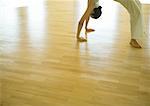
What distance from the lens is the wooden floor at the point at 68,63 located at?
2111 mm

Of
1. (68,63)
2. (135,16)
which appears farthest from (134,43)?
(68,63)

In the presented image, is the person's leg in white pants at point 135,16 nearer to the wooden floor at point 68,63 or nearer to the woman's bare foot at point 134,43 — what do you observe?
the woman's bare foot at point 134,43

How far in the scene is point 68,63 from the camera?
2.73 metres

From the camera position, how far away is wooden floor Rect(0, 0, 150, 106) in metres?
2.11

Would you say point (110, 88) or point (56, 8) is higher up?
point (56, 8)

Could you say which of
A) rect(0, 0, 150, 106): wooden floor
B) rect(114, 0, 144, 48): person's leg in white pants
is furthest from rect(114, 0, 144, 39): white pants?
rect(0, 0, 150, 106): wooden floor

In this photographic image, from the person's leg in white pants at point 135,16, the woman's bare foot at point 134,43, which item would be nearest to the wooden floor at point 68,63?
the woman's bare foot at point 134,43

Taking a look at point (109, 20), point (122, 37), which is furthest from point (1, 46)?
point (109, 20)

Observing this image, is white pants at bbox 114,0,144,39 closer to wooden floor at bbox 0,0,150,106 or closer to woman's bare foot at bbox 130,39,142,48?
woman's bare foot at bbox 130,39,142,48

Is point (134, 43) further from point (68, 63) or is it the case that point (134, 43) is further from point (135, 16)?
point (68, 63)

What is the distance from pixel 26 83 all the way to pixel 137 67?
1027 millimetres

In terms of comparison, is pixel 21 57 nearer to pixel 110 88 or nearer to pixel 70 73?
pixel 70 73

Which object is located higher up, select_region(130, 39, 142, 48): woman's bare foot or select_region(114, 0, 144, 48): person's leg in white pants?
select_region(114, 0, 144, 48): person's leg in white pants

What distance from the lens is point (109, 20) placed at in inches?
166
